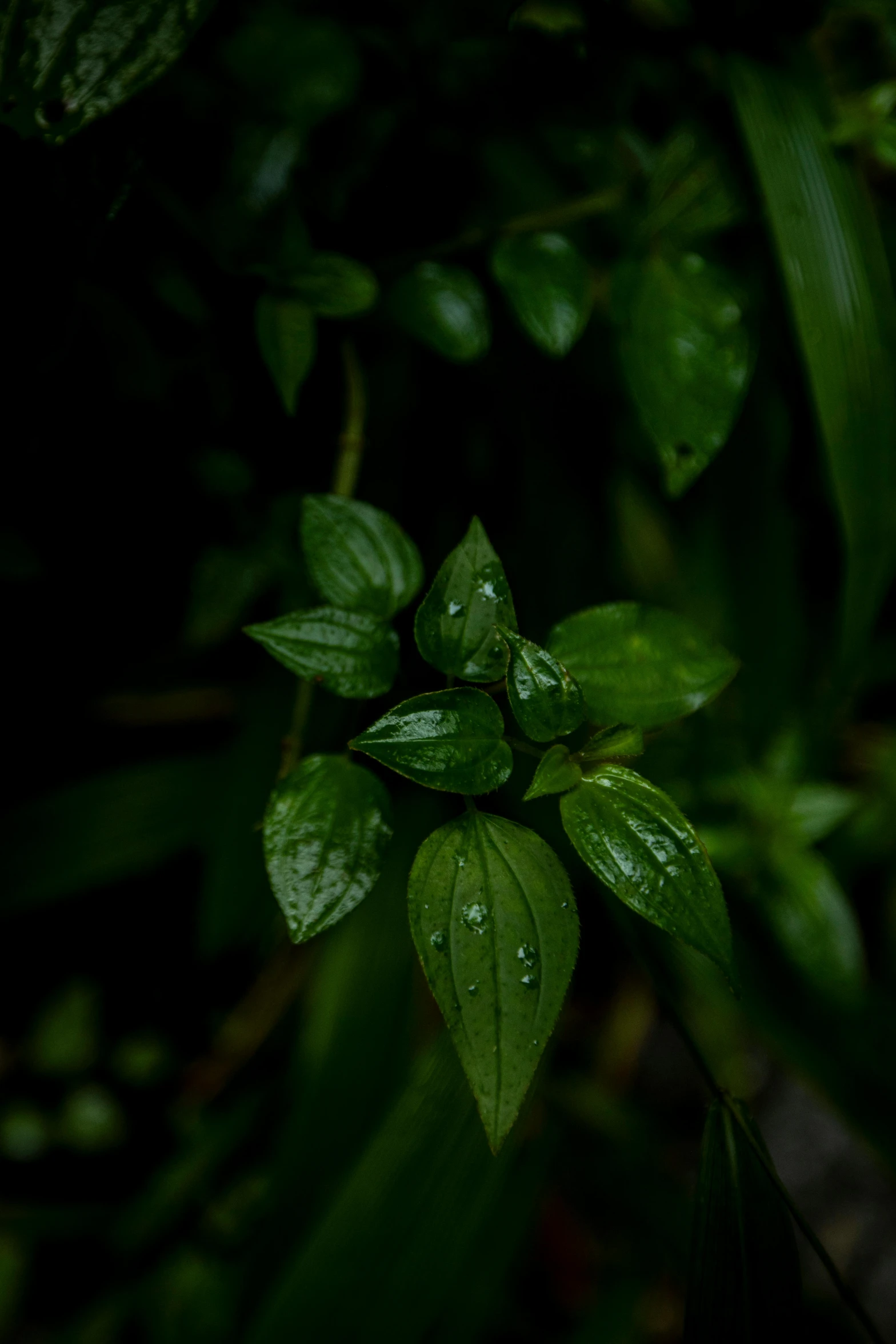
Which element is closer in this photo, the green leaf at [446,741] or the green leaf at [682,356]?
the green leaf at [446,741]

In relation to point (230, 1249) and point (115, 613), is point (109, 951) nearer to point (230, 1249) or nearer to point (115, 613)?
point (230, 1249)

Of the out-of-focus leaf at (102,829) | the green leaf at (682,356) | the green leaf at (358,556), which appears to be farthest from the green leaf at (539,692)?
the out-of-focus leaf at (102,829)

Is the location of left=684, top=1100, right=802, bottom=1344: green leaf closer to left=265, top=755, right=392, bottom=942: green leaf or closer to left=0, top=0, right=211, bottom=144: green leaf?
left=265, top=755, right=392, bottom=942: green leaf

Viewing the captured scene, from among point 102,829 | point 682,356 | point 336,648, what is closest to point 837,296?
point 682,356

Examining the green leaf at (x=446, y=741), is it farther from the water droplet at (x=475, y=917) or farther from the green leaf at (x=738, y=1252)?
the green leaf at (x=738, y=1252)

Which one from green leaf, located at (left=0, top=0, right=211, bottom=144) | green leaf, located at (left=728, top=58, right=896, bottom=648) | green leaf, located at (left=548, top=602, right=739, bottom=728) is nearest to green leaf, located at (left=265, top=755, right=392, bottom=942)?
green leaf, located at (left=548, top=602, right=739, bottom=728)

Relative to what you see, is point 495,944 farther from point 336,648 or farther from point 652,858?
point 336,648

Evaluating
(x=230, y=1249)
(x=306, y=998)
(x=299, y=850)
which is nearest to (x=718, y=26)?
(x=299, y=850)
